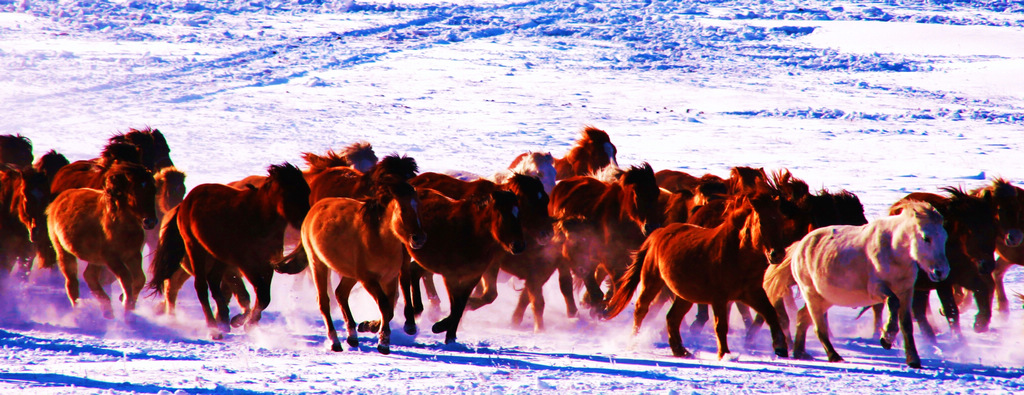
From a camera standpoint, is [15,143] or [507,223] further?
[15,143]

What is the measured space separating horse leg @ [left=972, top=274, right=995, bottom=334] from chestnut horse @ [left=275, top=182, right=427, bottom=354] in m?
4.29

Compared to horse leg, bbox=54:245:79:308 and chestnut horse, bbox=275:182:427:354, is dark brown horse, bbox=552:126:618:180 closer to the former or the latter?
chestnut horse, bbox=275:182:427:354

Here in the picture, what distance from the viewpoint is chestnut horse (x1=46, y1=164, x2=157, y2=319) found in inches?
309

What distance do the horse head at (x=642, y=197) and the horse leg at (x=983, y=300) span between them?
2.54m

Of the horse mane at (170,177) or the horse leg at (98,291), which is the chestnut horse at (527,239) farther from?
the horse mane at (170,177)

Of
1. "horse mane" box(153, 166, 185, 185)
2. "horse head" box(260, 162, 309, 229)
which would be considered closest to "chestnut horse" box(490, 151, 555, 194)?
"horse head" box(260, 162, 309, 229)

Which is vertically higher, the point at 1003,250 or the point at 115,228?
the point at 115,228

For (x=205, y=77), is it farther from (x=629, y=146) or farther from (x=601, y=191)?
(x=601, y=191)

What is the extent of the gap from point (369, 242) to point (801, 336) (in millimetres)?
3040

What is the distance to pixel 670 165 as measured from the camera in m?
17.6

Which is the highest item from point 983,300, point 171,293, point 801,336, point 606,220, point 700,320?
point 606,220

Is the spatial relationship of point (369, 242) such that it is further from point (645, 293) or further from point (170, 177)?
point (170, 177)

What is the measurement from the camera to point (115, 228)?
25.9 ft

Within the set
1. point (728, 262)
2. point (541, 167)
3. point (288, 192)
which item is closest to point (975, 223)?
point (728, 262)
